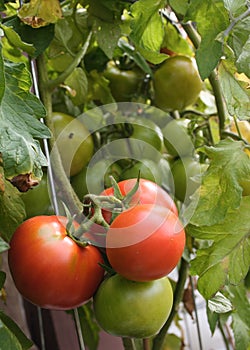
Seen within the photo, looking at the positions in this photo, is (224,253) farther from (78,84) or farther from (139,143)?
(78,84)

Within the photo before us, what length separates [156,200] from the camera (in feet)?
2.03

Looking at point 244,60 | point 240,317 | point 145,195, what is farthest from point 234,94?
point 240,317

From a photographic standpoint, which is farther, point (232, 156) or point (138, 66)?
point (138, 66)

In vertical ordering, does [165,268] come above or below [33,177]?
below

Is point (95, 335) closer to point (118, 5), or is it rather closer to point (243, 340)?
point (243, 340)

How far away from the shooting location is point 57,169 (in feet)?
2.19

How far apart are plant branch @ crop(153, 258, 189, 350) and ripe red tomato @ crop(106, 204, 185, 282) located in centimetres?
27

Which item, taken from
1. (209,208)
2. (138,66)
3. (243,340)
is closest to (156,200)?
(209,208)

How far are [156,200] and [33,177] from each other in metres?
0.16

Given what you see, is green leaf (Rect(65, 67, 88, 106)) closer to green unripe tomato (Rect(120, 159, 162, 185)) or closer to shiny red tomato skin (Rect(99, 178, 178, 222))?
green unripe tomato (Rect(120, 159, 162, 185))

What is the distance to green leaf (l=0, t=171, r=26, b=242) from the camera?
0.62m

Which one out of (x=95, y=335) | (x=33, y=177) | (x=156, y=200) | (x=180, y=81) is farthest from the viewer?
(x=95, y=335)

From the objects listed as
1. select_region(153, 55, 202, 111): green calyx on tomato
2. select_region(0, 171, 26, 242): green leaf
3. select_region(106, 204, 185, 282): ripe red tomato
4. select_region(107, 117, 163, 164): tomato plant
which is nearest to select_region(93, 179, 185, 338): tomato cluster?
select_region(106, 204, 185, 282): ripe red tomato

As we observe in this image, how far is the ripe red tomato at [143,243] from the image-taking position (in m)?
0.55
